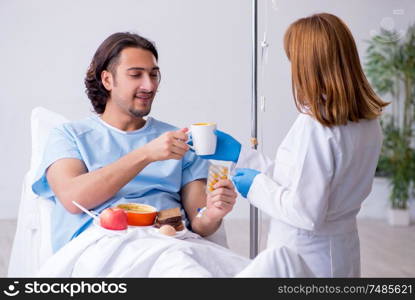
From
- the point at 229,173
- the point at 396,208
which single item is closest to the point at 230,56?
the point at 396,208

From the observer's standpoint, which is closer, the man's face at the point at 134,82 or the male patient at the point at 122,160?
the male patient at the point at 122,160

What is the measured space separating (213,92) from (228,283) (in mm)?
3253

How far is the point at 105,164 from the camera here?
2.01 metres

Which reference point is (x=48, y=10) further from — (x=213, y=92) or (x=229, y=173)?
(x=229, y=173)

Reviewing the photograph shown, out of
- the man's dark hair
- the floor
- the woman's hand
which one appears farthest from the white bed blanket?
the floor

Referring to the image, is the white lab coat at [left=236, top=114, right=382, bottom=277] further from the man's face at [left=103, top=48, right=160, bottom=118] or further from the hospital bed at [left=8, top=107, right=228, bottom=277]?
the man's face at [left=103, top=48, right=160, bottom=118]

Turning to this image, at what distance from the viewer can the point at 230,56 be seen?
459cm

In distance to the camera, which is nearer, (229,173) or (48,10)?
(229,173)

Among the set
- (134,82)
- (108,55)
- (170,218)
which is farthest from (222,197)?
(108,55)

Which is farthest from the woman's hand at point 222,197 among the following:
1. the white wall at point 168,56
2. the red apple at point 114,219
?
the white wall at point 168,56

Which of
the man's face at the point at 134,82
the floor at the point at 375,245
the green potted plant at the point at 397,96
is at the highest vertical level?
the man's face at the point at 134,82

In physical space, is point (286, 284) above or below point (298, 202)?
below

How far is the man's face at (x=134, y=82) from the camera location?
2076mm

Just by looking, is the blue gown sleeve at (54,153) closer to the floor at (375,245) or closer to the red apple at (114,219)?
the red apple at (114,219)
